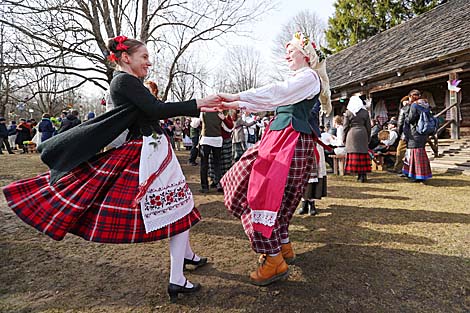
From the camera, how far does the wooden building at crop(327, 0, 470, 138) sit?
9.05 metres

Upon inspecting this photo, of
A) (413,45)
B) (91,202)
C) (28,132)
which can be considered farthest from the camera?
(28,132)

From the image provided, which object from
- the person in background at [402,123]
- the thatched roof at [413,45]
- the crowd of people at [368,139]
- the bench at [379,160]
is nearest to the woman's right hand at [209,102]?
the crowd of people at [368,139]

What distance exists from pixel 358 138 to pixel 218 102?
5229 mm

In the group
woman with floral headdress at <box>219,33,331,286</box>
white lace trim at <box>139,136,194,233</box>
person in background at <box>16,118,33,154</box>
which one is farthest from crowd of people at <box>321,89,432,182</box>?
person in background at <box>16,118,33,154</box>

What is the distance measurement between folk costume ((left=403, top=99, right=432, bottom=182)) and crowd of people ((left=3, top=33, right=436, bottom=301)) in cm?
442

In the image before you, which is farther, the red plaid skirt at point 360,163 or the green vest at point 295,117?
the red plaid skirt at point 360,163

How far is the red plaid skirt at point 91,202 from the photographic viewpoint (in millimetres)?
1822

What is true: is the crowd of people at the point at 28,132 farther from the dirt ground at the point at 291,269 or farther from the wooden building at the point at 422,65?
the wooden building at the point at 422,65

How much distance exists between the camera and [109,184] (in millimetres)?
1917

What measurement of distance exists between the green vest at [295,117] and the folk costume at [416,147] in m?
4.73

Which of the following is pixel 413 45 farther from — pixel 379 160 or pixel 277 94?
pixel 277 94

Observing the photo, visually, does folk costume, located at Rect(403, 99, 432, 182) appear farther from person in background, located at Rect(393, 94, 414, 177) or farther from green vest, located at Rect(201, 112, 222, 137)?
green vest, located at Rect(201, 112, 222, 137)

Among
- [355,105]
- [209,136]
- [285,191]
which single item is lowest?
[285,191]

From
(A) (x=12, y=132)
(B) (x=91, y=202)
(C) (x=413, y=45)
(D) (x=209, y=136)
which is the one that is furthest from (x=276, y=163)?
(A) (x=12, y=132)
